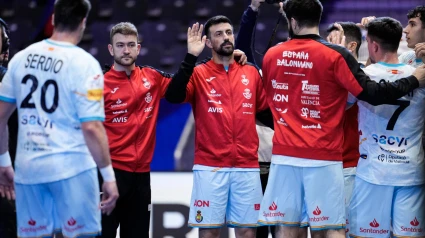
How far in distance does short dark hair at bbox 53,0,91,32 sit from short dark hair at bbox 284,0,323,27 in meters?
1.75

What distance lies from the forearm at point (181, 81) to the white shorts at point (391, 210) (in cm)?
178

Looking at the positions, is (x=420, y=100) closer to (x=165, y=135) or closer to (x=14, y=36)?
(x=165, y=135)

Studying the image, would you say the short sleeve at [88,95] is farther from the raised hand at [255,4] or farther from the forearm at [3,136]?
the raised hand at [255,4]

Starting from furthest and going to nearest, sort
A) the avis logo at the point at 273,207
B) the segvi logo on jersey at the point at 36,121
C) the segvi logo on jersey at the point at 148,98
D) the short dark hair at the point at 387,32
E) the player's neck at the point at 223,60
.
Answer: the player's neck at the point at 223,60
the segvi logo on jersey at the point at 148,98
the short dark hair at the point at 387,32
the avis logo at the point at 273,207
the segvi logo on jersey at the point at 36,121

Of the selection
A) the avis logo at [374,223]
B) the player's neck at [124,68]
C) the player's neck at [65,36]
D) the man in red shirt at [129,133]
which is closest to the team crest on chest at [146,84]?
the man in red shirt at [129,133]

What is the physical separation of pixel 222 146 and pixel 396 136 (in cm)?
155

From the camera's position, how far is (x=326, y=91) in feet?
18.1

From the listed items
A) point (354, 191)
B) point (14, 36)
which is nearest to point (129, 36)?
point (354, 191)

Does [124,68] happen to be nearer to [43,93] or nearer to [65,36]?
[65,36]

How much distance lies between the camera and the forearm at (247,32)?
6824mm

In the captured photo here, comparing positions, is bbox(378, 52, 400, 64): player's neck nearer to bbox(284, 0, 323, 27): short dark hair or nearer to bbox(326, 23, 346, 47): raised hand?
bbox(326, 23, 346, 47): raised hand

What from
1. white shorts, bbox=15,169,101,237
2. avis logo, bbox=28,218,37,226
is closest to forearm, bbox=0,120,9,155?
white shorts, bbox=15,169,101,237

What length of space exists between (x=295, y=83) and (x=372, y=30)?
829mm

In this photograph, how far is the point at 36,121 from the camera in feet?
15.3
